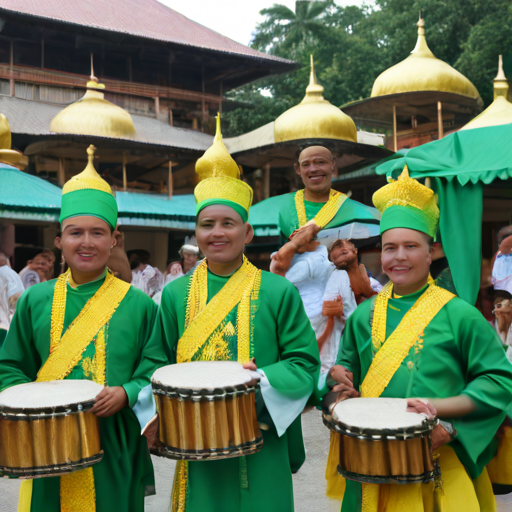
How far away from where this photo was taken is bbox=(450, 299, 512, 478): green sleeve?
97.2 inches

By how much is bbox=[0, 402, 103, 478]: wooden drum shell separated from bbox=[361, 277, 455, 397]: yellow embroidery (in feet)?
3.77

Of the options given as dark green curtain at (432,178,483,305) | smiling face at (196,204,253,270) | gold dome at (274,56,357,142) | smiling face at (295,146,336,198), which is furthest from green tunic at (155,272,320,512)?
gold dome at (274,56,357,142)

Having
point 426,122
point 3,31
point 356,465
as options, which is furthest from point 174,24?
point 356,465

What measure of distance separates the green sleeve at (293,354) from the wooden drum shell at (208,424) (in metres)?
0.21

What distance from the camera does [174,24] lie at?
2533 centimetres

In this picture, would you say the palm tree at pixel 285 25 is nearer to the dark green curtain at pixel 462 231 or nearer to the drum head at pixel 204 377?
the dark green curtain at pixel 462 231

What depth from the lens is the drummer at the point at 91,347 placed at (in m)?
2.71

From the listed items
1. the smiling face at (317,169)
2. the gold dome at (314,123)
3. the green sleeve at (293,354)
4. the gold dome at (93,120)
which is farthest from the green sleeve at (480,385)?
the gold dome at (93,120)

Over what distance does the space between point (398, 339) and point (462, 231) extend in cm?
354

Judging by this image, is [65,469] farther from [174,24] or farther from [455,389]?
[174,24]

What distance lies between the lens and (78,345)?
280 cm

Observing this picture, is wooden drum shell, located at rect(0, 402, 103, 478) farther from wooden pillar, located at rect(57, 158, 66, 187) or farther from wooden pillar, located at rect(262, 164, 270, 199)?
wooden pillar, located at rect(262, 164, 270, 199)

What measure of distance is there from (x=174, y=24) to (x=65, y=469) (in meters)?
25.1

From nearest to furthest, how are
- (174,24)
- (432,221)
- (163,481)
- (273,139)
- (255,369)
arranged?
(255,369) → (432,221) → (163,481) → (273,139) → (174,24)
